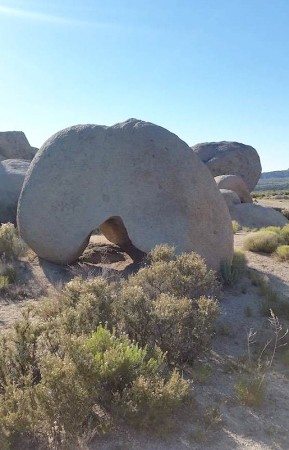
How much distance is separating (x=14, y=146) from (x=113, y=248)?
50.6 ft

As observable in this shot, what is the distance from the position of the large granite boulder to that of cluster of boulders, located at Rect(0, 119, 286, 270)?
18.7 meters

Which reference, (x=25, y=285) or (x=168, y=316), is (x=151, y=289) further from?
(x=25, y=285)

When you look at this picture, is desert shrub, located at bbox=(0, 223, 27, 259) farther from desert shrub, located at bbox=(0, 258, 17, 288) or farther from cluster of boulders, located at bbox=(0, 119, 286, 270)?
desert shrub, located at bbox=(0, 258, 17, 288)

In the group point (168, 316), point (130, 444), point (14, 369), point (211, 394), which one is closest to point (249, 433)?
point (211, 394)

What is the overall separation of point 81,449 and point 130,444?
39 centimetres

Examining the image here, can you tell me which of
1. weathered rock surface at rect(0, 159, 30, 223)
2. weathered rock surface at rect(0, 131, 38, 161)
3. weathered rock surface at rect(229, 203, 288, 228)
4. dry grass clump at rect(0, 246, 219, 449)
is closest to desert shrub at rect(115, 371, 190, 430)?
dry grass clump at rect(0, 246, 219, 449)

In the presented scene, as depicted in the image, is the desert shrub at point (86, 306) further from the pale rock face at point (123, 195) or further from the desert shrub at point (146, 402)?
the pale rock face at point (123, 195)

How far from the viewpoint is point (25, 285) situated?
769cm

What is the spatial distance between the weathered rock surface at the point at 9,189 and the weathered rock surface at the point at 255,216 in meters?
9.29

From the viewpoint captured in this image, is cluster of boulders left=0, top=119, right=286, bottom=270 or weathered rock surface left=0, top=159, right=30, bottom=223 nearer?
cluster of boulders left=0, top=119, right=286, bottom=270

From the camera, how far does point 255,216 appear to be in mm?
19141

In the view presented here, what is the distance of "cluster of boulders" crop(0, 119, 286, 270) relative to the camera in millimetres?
8148

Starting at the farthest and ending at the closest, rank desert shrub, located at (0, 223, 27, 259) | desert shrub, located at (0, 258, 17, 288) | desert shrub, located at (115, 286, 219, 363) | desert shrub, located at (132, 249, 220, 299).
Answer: desert shrub, located at (0, 223, 27, 259) < desert shrub, located at (0, 258, 17, 288) < desert shrub, located at (132, 249, 220, 299) < desert shrub, located at (115, 286, 219, 363)

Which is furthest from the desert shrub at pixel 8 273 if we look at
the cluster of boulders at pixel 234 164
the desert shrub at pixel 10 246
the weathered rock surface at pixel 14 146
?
the weathered rock surface at pixel 14 146
